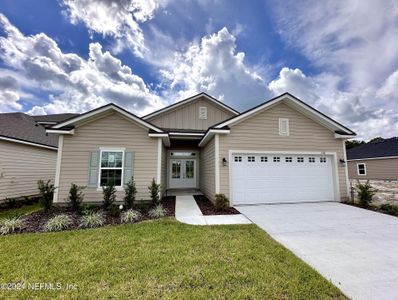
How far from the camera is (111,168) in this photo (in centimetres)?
789

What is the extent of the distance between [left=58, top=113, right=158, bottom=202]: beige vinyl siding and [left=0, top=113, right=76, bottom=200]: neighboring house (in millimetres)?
A: 3446

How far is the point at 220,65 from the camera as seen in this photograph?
12539 millimetres

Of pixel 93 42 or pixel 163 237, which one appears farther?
pixel 93 42

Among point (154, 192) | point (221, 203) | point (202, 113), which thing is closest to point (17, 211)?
point (154, 192)

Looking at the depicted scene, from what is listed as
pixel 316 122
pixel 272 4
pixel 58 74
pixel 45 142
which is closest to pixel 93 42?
pixel 58 74

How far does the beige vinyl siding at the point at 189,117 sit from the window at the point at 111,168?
5.37 meters

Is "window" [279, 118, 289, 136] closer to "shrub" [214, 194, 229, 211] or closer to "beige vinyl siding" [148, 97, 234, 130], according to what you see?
"shrub" [214, 194, 229, 211]

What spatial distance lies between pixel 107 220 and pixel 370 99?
19.9 metres

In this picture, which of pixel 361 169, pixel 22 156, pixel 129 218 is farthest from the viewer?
pixel 361 169

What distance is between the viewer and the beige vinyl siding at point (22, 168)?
8.38m

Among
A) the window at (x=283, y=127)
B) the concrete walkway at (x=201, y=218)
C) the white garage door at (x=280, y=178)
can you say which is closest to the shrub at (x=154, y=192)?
the concrete walkway at (x=201, y=218)

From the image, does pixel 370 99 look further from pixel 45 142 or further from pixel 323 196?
pixel 45 142

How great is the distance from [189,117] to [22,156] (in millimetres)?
9784

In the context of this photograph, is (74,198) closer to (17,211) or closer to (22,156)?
(17,211)
